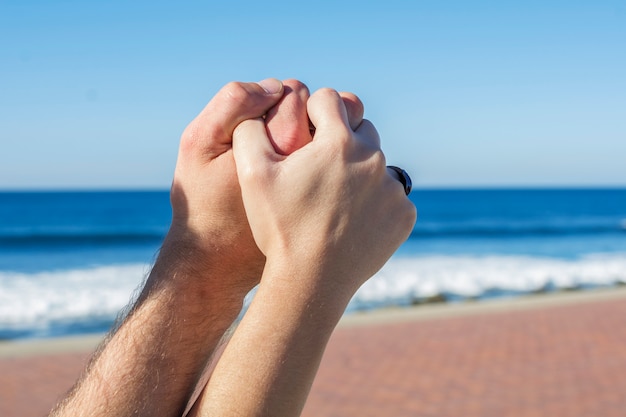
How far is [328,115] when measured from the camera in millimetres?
1064

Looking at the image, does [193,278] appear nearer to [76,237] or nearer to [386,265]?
[386,265]

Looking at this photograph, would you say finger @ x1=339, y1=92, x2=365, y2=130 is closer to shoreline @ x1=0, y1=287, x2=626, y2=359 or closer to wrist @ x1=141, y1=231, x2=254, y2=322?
wrist @ x1=141, y1=231, x2=254, y2=322

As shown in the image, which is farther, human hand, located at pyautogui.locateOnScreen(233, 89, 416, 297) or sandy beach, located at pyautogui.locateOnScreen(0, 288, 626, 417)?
sandy beach, located at pyautogui.locateOnScreen(0, 288, 626, 417)

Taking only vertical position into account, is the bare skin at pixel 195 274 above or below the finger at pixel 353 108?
below

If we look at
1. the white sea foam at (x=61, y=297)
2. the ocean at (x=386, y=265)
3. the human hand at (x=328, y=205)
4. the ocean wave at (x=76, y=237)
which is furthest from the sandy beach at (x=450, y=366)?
the ocean wave at (x=76, y=237)

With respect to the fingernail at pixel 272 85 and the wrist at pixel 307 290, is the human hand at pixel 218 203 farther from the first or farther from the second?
the wrist at pixel 307 290

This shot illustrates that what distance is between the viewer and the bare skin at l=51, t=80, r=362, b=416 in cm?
114

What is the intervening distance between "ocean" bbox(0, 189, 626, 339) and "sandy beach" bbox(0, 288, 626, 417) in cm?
257

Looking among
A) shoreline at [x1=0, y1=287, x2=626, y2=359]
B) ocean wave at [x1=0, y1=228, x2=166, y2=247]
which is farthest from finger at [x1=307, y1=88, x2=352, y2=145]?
ocean wave at [x1=0, y1=228, x2=166, y2=247]

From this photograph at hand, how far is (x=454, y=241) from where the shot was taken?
37.3 meters

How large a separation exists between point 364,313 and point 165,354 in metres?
12.6

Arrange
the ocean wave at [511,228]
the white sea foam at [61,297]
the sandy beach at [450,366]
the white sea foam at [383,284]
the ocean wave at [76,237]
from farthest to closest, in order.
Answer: the ocean wave at [511,228] < the ocean wave at [76,237] < the white sea foam at [383,284] < the white sea foam at [61,297] < the sandy beach at [450,366]

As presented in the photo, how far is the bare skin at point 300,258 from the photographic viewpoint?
0.92m

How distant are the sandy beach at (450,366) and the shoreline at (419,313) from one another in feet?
0.11
